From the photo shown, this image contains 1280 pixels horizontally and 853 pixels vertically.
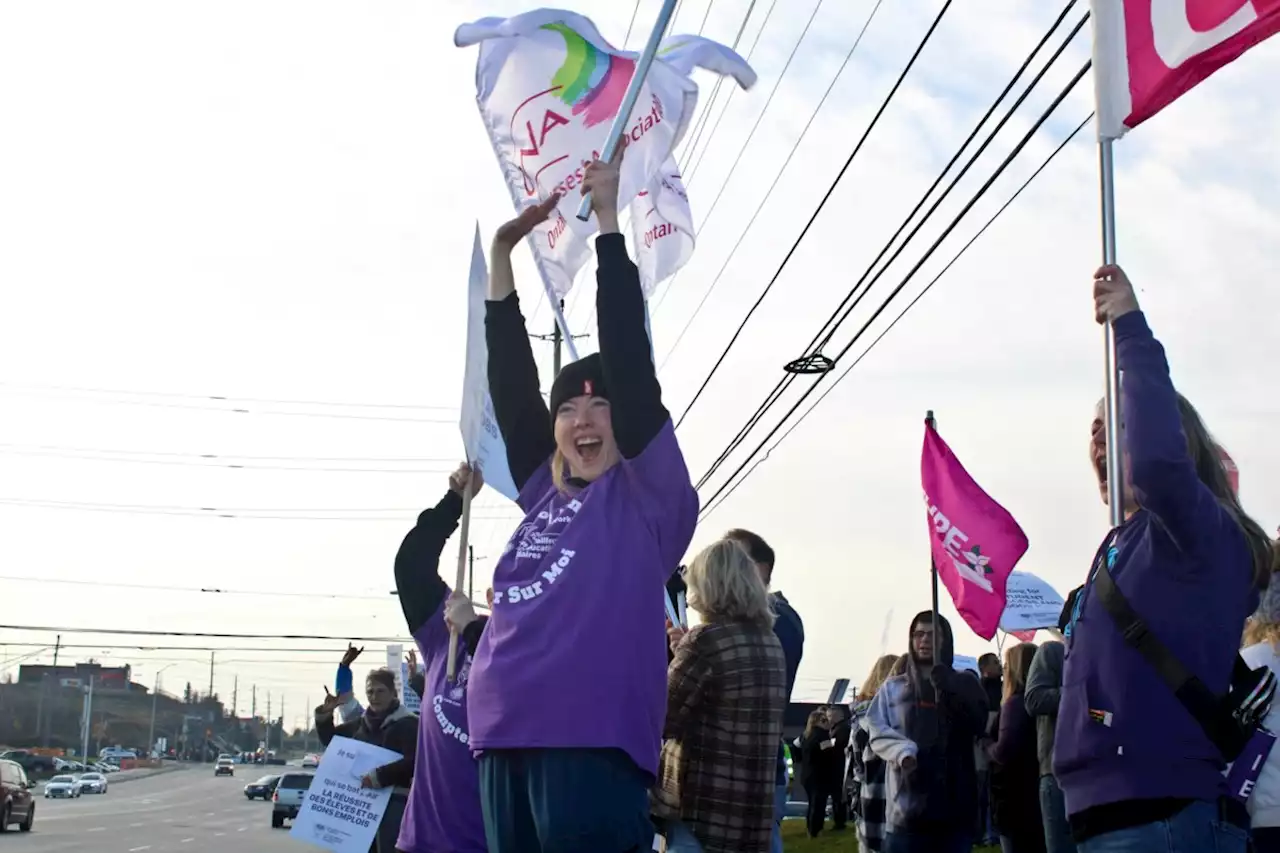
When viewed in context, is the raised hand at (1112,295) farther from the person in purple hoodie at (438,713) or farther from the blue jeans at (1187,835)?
the person in purple hoodie at (438,713)

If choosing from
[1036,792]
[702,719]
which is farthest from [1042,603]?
[702,719]

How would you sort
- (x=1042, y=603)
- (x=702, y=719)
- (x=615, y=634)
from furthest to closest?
1. (x=1042, y=603)
2. (x=702, y=719)
3. (x=615, y=634)

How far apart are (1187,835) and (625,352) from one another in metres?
1.60

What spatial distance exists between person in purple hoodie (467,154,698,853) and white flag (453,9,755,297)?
1872mm

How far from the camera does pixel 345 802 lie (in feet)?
24.2

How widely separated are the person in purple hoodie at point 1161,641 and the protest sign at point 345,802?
14.8 ft

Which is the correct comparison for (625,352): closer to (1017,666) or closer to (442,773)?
(442,773)

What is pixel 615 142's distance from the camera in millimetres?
4113

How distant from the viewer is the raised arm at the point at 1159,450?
10.9ft

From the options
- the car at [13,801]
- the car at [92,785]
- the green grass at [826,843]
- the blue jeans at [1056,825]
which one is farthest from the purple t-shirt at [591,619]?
the car at [92,785]

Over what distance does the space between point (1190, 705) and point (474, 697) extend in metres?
1.55

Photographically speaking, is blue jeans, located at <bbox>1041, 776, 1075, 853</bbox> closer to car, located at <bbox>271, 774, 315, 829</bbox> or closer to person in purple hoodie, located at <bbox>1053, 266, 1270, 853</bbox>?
person in purple hoodie, located at <bbox>1053, 266, 1270, 853</bbox>

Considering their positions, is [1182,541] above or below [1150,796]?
above

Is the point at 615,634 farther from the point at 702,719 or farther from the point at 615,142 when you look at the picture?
the point at 702,719
